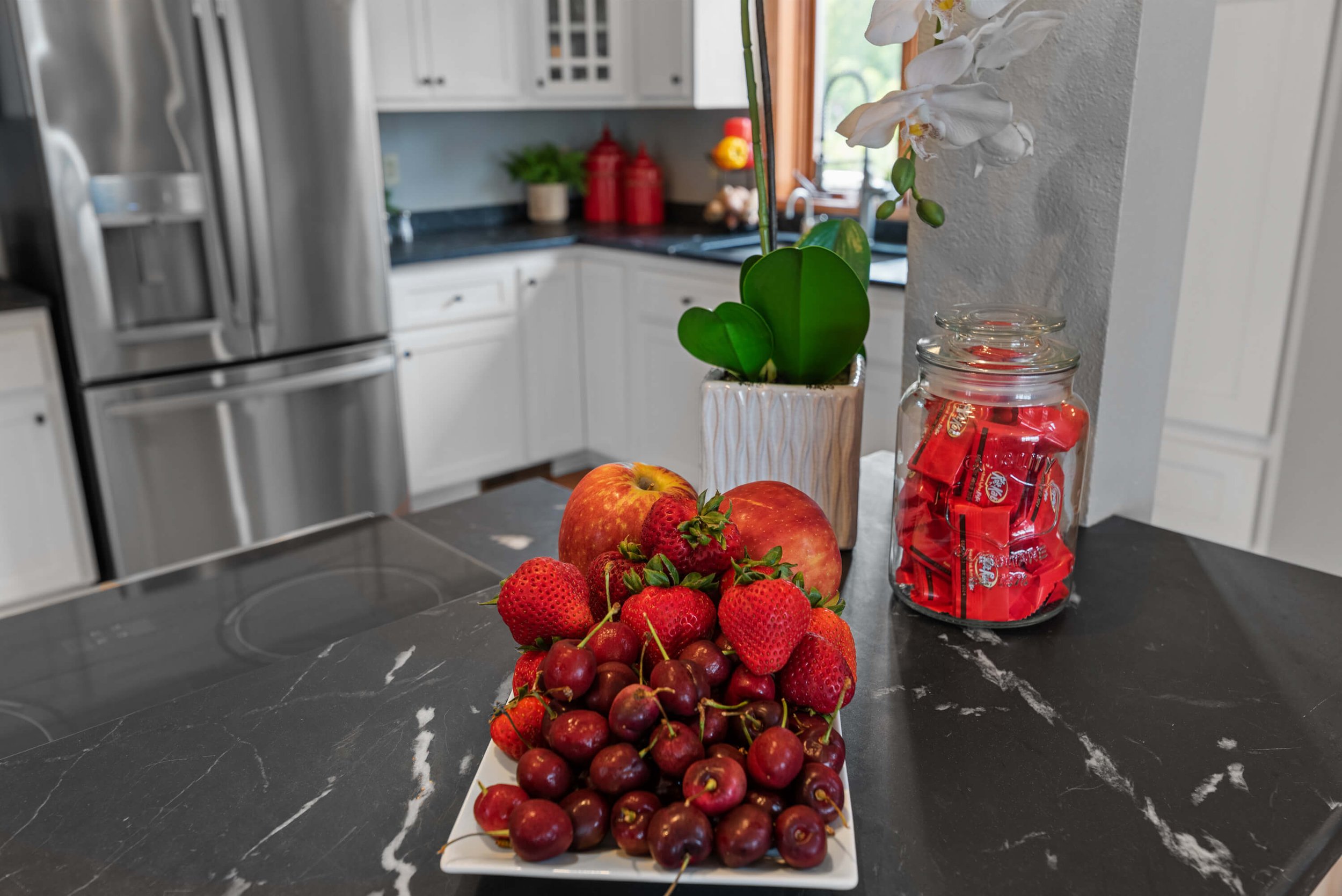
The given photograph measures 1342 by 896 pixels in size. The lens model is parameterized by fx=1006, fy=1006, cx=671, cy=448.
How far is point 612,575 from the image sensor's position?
66 centimetres

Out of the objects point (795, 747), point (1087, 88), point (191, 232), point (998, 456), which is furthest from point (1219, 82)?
point (191, 232)

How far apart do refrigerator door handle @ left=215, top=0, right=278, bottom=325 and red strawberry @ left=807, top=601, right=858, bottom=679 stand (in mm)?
2172

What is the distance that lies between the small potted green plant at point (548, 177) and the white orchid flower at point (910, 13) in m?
2.98

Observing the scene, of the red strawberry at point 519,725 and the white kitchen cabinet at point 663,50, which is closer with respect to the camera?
the red strawberry at point 519,725

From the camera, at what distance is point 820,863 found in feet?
1.66

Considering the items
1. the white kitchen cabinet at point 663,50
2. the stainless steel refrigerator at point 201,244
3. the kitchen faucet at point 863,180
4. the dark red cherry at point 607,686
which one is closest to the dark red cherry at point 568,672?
the dark red cherry at point 607,686

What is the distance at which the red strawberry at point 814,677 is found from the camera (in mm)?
583

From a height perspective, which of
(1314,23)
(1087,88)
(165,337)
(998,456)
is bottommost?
(165,337)

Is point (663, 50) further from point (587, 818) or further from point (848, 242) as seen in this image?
point (587, 818)

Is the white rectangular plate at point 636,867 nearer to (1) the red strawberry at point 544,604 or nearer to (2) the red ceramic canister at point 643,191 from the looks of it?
(1) the red strawberry at point 544,604

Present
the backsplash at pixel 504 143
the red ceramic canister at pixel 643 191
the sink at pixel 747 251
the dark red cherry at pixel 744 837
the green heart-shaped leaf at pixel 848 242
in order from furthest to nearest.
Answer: the red ceramic canister at pixel 643 191 < the backsplash at pixel 504 143 < the sink at pixel 747 251 < the green heart-shaped leaf at pixel 848 242 < the dark red cherry at pixel 744 837

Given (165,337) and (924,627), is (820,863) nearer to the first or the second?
(924,627)

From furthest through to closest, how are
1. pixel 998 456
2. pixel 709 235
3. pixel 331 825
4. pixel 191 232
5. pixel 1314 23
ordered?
pixel 709 235 < pixel 191 232 < pixel 1314 23 < pixel 998 456 < pixel 331 825

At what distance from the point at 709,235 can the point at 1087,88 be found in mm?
2443
